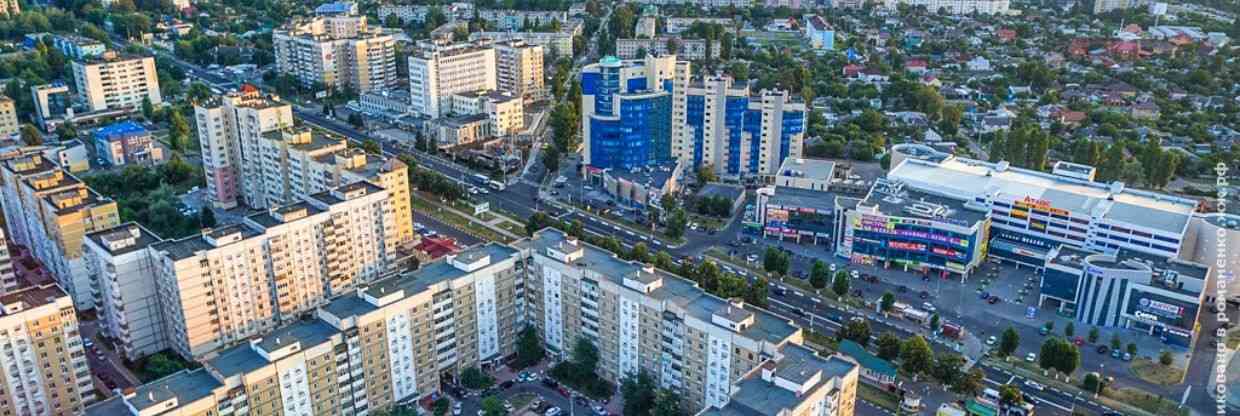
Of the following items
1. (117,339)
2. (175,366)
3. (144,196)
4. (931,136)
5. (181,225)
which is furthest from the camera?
(931,136)

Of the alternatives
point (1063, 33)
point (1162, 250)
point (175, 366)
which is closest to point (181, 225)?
point (175, 366)

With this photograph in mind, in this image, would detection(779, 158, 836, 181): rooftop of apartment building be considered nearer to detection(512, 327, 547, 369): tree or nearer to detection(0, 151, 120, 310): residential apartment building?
detection(512, 327, 547, 369): tree

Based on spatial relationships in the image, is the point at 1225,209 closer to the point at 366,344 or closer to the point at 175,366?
the point at 366,344

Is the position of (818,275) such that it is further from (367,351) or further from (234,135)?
(234,135)

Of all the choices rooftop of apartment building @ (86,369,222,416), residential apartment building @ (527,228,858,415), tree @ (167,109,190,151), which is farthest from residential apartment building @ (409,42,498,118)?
rooftop of apartment building @ (86,369,222,416)

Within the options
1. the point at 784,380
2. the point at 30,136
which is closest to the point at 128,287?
the point at 784,380

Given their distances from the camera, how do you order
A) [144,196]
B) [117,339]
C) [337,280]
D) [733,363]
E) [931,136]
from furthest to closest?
[931,136]
[144,196]
[337,280]
[117,339]
[733,363]

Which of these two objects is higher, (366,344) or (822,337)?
(366,344)
